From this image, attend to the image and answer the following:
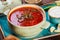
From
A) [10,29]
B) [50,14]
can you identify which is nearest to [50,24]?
[50,14]

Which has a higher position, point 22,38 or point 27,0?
point 27,0

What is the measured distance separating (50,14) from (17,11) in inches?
4.6

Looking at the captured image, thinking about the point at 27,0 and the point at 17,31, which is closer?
the point at 17,31

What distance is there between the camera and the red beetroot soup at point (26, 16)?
1.91 feet

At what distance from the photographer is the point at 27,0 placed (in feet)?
2.27

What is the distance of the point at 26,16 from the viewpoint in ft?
1.97

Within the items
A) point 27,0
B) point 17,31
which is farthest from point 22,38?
point 27,0

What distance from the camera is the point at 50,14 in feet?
2.03

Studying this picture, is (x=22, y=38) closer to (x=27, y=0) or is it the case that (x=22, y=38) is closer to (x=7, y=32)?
(x=7, y=32)

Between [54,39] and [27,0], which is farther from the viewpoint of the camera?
[27,0]

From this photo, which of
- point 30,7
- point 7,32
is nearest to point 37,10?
point 30,7

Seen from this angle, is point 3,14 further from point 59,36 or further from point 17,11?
point 59,36

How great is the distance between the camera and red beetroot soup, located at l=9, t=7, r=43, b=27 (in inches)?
22.9

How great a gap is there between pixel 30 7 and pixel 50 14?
0.25ft
